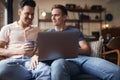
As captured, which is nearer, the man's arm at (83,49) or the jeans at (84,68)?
the jeans at (84,68)

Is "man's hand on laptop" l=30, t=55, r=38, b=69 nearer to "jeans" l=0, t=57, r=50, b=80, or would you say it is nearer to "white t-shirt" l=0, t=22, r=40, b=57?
"jeans" l=0, t=57, r=50, b=80

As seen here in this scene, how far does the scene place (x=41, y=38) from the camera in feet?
5.76

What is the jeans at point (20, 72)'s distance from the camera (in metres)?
1.74

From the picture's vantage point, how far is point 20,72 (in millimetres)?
1808

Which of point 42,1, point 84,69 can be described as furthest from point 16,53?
point 42,1

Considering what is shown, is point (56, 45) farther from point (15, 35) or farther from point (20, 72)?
point (15, 35)

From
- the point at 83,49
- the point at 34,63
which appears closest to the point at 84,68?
the point at 83,49

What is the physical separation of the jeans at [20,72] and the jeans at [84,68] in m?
0.06

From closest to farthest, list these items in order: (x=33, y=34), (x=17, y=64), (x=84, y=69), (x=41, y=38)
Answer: (x=41, y=38) → (x=17, y=64) → (x=84, y=69) → (x=33, y=34)

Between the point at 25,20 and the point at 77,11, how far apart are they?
510 cm

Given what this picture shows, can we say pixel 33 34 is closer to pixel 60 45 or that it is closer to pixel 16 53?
pixel 16 53

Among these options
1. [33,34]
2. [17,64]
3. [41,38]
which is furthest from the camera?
[33,34]

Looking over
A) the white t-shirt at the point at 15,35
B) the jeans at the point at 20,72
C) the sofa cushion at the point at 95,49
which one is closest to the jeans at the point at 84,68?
the jeans at the point at 20,72

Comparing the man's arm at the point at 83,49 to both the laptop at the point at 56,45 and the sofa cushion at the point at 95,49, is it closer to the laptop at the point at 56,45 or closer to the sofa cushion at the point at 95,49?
the laptop at the point at 56,45
